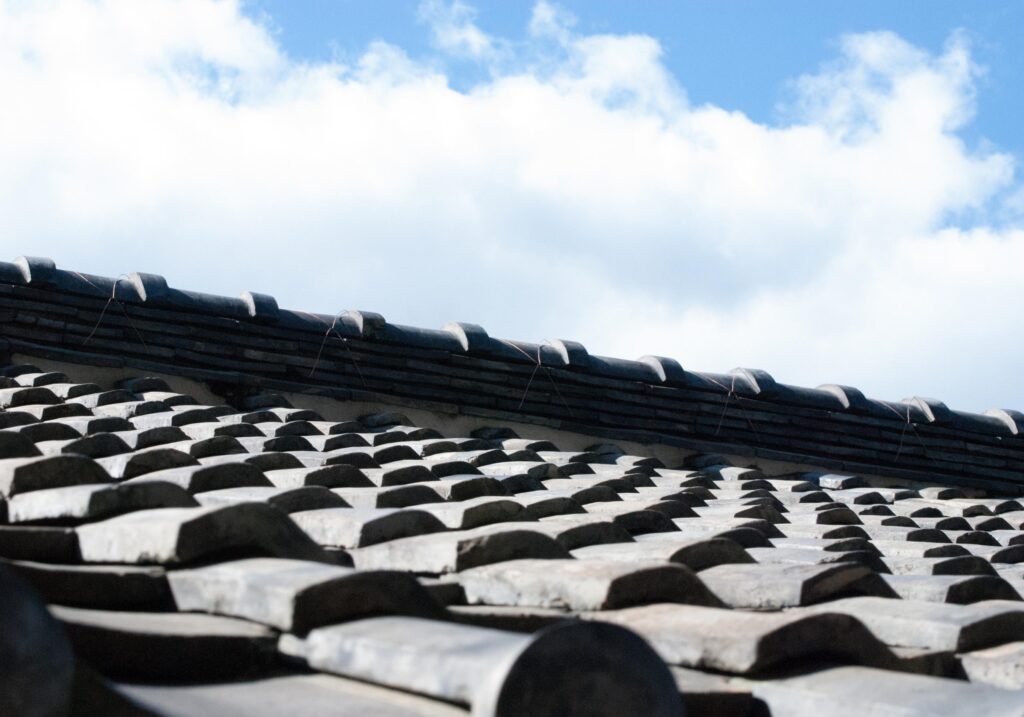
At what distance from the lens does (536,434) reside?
752 centimetres

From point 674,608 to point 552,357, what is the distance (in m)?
5.59

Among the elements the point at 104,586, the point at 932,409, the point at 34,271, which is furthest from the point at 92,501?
the point at 932,409

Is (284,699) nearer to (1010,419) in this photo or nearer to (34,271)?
(34,271)

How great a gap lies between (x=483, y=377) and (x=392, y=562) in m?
4.79

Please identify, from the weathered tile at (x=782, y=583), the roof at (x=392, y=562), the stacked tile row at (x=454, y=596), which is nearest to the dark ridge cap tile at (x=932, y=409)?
the roof at (x=392, y=562)

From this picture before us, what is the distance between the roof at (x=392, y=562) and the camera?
164 cm

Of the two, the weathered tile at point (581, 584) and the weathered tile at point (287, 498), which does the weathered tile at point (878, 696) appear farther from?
the weathered tile at point (287, 498)

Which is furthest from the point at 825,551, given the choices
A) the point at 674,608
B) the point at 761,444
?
the point at 761,444

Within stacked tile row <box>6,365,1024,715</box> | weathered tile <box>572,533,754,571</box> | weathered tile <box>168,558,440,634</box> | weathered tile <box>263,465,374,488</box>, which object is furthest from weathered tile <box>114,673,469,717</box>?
weathered tile <box>263,465,374,488</box>

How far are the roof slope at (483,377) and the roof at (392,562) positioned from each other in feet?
0.10

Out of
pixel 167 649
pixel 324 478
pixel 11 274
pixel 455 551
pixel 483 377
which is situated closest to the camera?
pixel 167 649

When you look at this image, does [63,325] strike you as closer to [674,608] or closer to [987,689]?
[674,608]

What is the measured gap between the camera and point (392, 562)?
9.43 feet

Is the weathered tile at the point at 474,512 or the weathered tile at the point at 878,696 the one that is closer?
the weathered tile at the point at 878,696
